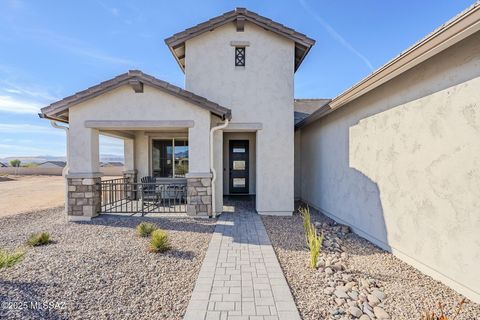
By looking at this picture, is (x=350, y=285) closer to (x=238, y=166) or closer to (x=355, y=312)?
(x=355, y=312)

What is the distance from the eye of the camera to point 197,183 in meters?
7.48

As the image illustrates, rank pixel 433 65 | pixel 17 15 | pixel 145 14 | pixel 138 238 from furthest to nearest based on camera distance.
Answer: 1. pixel 145 14
2. pixel 17 15
3. pixel 138 238
4. pixel 433 65

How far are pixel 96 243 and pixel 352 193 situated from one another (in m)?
6.42

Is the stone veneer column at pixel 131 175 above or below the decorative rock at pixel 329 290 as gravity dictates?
above

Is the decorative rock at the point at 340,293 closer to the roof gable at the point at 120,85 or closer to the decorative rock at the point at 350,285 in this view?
the decorative rock at the point at 350,285

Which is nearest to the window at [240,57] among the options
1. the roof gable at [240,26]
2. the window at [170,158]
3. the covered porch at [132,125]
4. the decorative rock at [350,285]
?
the roof gable at [240,26]

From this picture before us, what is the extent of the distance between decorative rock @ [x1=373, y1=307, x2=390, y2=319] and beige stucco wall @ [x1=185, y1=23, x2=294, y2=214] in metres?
5.40

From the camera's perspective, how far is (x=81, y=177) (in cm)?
741

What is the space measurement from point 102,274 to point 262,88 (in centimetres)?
702

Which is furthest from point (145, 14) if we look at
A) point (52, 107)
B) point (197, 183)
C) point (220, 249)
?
point (220, 249)

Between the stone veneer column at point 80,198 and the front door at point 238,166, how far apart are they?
6.11m

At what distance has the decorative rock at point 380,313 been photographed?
9.70 feet

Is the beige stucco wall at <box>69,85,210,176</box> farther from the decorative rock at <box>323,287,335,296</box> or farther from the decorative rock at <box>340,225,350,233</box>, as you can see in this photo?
the decorative rock at <box>323,287,335,296</box>

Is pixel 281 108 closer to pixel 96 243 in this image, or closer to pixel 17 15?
pixel 96 243
